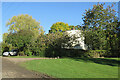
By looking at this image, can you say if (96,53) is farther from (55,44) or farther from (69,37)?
(55,44)

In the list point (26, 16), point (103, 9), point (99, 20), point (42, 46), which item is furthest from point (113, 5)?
point (26, 16)

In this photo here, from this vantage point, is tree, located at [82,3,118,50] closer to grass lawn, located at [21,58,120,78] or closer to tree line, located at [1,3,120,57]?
tree line, located at [1,3,120,57]

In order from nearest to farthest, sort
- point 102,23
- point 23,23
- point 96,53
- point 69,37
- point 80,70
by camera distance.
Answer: point 80,70
point 102,23
point 96,53
point 69,37
point 23,23

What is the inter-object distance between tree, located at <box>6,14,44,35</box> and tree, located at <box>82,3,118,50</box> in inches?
1182

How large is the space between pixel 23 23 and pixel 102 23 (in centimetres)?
3523

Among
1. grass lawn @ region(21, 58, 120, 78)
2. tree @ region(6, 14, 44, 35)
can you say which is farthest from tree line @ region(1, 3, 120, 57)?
grass lawn @ region(21, 58, 120, 78)

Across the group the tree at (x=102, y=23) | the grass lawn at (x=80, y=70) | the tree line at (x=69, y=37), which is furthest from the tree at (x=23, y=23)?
the grass lawn at (x=80, y=70)

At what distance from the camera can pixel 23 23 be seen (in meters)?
49.3

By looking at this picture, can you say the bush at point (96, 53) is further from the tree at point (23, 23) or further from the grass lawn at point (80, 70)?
the tree at point (23, 23)

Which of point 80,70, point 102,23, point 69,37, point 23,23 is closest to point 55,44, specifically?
point 69,37

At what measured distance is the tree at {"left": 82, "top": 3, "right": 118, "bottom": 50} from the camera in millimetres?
16741

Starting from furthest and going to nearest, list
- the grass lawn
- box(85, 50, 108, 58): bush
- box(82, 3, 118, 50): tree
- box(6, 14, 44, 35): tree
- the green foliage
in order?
box(6, 14, 44, 35): tree < the green foliage < box(85, 50, 108, 58): bush < box(82, 3, 118, 50): tree < the grass lawn

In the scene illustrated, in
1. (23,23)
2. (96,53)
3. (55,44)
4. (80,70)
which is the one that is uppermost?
(23,23)

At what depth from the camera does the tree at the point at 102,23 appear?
1674cm
